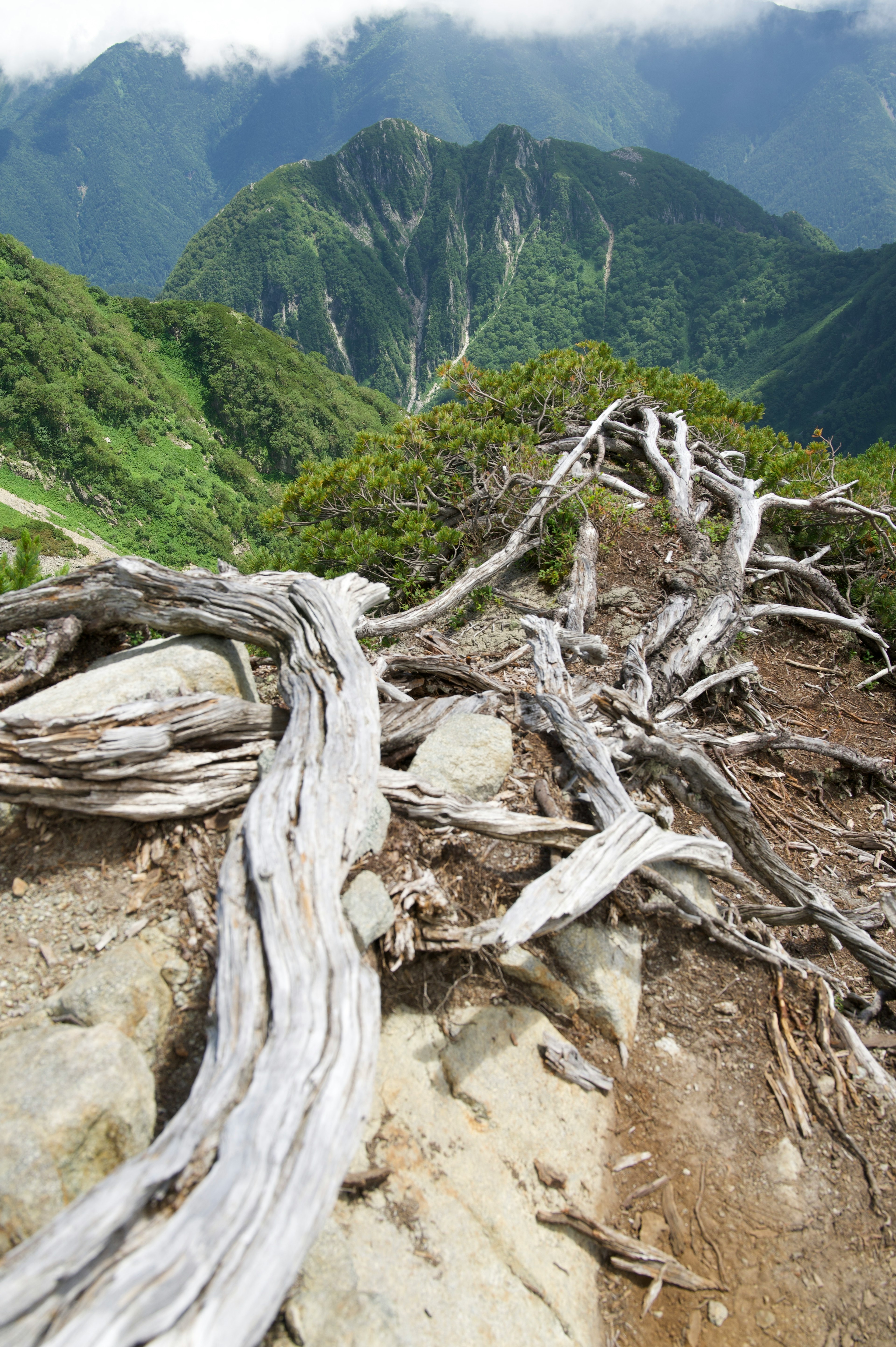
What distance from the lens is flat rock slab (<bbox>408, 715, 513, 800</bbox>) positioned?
220 inches

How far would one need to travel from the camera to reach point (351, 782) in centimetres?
462

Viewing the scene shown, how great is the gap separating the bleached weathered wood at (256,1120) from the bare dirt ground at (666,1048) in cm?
80

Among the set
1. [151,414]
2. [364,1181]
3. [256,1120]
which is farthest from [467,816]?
[151,414]

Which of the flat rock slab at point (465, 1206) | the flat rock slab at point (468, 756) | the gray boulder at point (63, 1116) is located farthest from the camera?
the flat rock slab at point (468, 756)

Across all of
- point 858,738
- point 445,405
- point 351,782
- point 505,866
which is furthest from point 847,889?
point 445,405

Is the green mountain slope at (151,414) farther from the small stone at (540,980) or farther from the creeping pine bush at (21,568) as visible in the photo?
the small stone at (540,980)

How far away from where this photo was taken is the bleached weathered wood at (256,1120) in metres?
2.25

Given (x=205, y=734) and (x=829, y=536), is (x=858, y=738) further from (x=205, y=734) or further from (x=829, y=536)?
(x=205, y=734)

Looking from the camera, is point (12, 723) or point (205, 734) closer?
point (12, 723)

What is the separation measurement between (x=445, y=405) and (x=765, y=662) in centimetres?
915

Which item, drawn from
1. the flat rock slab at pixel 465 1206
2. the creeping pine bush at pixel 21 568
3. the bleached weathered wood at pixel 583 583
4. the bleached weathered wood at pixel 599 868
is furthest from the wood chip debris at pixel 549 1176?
the creeping pine bush at pixel 21 568

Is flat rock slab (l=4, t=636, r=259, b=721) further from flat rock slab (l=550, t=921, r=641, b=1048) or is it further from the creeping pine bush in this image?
flat rock slab (l=550, t=921, r=641, b=1048)

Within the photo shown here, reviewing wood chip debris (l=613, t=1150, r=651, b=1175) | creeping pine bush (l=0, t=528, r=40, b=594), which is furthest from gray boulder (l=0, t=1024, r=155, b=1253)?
creeping pine bush (l=0, t=528, r=40, b=594)

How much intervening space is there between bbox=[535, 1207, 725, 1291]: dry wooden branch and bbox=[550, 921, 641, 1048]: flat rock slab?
1142 mm
